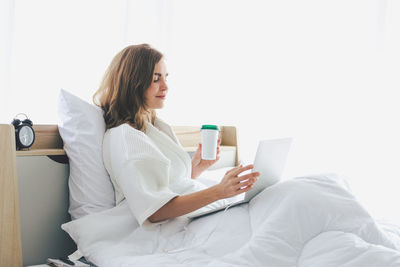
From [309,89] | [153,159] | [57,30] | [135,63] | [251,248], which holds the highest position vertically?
[57,30]

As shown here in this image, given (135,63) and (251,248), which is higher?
(135,63)

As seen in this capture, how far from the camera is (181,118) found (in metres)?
3.06

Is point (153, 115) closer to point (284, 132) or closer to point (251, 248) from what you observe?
point (251, 248)

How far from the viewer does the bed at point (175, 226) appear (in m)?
1.10

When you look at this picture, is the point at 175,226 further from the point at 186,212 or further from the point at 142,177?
the point at 142,177

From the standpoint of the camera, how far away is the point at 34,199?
1.39 meters

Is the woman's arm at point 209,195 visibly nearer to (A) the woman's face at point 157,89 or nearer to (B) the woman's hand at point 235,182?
(B) the woman's hand at point 235,182

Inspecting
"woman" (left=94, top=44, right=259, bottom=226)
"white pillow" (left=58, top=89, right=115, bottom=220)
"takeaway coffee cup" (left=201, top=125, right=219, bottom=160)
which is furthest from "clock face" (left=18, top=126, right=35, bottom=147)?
"takeaway coffee cup" (left=201, top=125, right=219, bottom=160)

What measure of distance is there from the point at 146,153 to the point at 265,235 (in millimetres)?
494

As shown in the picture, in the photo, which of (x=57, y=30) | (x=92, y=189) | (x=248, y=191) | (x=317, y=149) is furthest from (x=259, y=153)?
(x=57, y=30)

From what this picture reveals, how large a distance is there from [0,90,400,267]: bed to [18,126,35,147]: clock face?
0.04m

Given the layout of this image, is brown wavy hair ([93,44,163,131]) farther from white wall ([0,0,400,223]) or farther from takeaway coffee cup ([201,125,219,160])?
white wall ([0,0,400,223])

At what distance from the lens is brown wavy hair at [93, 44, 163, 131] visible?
5.15ft

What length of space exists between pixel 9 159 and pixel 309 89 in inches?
74.4
